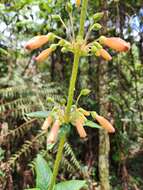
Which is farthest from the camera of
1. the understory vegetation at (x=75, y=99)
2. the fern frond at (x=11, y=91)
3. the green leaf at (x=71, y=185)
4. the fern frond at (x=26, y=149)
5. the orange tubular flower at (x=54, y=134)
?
the fern frond at (x=11, y=91)

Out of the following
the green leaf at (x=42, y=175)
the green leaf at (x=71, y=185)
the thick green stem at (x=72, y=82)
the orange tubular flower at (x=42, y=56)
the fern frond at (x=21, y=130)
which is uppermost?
the orange tubular flower at (x=42, y=56)

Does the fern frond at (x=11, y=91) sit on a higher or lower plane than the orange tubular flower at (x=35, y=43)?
lower

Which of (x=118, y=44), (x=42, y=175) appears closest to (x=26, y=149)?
(x=42, y=175)

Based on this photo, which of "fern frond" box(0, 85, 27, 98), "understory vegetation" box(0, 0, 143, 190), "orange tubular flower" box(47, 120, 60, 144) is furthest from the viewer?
"fern frond" box(0, 85, 27, 98)

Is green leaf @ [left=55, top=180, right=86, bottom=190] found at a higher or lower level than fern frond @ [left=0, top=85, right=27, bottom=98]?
lower

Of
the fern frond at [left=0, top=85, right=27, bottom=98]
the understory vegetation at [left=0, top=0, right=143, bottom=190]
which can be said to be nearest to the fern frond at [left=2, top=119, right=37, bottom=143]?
the understory vegetation at [left=0, top=0, right=143, bottom=190]

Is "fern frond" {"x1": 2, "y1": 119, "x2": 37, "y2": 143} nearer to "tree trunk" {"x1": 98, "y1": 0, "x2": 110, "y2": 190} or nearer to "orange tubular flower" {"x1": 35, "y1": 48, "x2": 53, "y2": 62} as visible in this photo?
"tree trunk" {"x1": 98, "y1": 0, "x2": 110, "y2": 190}

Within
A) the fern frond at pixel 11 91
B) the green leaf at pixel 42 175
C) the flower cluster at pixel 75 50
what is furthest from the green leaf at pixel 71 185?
the fern frond at pixel 11 91

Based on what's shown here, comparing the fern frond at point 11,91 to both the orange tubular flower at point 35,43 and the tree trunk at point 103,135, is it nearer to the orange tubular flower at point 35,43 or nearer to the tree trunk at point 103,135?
the tree trunk at point 103,135

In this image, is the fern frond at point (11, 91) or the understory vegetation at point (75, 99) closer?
the understory vegetation at point (75, 99)
